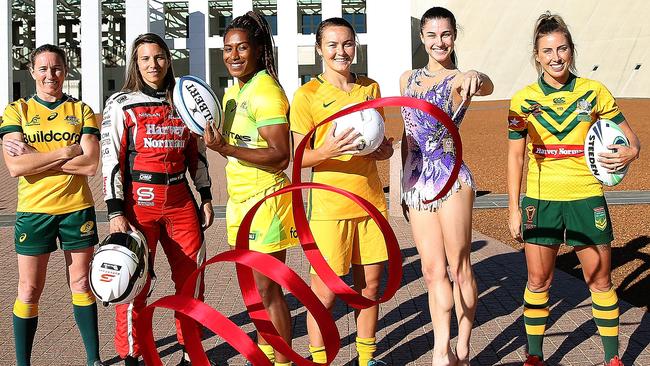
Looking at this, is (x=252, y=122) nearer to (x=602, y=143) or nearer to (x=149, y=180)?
(x=149, y=180)

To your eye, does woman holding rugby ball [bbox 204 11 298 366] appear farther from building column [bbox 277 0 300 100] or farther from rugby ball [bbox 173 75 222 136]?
building column [bbox 277 0 300 100]

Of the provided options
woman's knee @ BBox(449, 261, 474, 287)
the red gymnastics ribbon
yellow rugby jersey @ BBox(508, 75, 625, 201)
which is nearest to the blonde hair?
yellow rugby jersey @ BBox(508, 75, 625, 201)

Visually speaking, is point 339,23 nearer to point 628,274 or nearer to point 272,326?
point 272,326

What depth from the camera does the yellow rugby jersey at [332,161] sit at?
4.06m

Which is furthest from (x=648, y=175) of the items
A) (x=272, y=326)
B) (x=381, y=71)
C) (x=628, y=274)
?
(x=381, y=71)

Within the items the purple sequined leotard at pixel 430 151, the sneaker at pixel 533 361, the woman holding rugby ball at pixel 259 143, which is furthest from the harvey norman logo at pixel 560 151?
the woman holding rugby ball at pixel 259 143

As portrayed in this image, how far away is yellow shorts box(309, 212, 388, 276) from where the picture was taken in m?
4.11

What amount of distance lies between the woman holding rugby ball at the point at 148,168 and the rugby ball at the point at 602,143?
94.1 inches

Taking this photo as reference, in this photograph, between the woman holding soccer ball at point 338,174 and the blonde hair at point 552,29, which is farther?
the blonde hair at point 552,29

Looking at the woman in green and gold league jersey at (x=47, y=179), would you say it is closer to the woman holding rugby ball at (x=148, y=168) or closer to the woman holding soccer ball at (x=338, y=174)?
the woman holding rugby ball at (x=148, y=168)

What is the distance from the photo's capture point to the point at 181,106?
12.6 feet

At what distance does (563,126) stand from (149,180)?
8.16ft

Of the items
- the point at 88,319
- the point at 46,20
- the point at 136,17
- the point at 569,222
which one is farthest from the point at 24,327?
the point at 46,20

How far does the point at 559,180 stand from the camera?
4.17 metres
